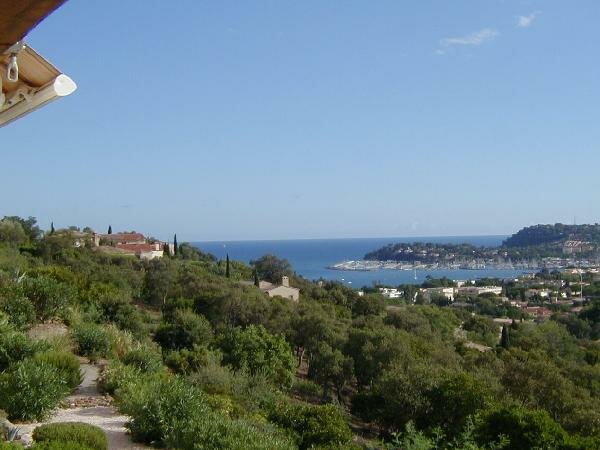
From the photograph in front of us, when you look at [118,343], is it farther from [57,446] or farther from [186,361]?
[57,446]

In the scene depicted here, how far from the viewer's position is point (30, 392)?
8555 mm

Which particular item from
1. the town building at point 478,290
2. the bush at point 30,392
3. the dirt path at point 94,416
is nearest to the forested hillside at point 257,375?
the bush at point 30,392

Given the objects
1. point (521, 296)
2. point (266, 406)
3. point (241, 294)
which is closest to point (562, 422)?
point (266, 406)

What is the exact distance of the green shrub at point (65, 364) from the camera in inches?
386

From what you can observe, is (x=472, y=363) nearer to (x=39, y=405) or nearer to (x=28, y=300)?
(x=28, y=300)

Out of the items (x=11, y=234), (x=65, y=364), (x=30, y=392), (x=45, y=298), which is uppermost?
(x=11, y=234)

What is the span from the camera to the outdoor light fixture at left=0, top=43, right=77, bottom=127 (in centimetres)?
196

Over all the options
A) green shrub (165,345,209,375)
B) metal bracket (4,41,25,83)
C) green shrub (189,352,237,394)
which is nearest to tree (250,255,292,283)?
green shrub (165,345,209,375)

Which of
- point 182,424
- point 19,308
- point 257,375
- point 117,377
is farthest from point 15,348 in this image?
point 257,375

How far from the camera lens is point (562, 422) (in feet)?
64.8

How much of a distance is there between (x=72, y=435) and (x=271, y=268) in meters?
54.0

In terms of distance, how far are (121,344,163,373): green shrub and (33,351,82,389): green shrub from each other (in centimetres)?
152

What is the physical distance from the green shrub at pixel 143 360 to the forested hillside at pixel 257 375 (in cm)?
4

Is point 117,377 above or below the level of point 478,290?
above
